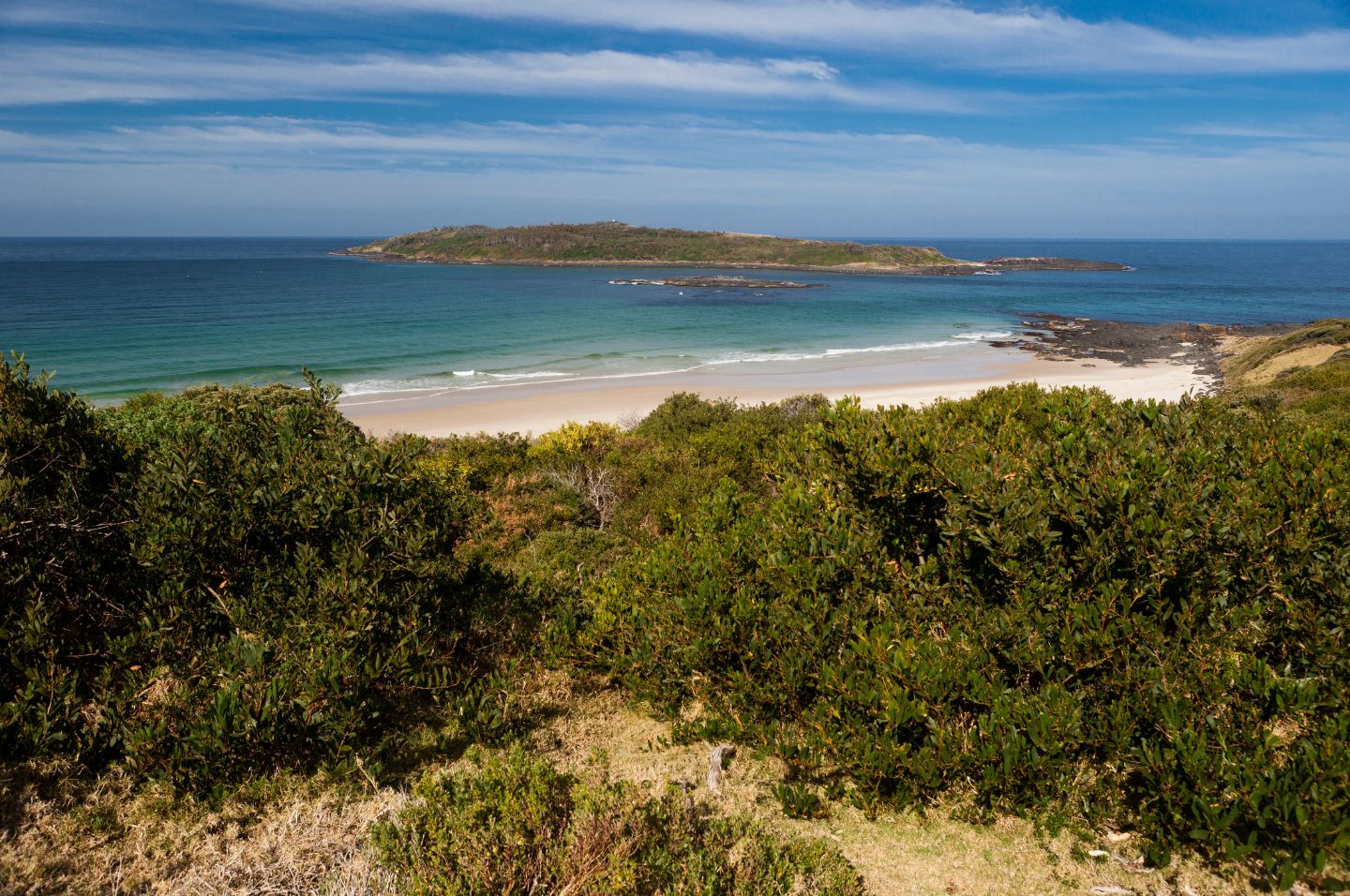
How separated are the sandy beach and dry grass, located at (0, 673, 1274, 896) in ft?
65.3

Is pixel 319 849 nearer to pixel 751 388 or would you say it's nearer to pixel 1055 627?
pixel 1055 627

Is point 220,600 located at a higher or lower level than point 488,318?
lower

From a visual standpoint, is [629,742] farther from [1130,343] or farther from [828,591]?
[1130,343]

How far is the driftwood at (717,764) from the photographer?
516 cm

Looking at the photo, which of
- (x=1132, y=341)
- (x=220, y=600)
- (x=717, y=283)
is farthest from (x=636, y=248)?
(x=220, y=600)

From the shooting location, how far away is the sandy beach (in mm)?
27203

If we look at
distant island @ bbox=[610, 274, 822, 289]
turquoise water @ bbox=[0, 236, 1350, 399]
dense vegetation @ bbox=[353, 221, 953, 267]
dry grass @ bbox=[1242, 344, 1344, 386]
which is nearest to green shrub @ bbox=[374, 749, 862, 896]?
turquoise water @ bbox=[0, 236, 1350, 399]

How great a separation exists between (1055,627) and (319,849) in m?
4.65

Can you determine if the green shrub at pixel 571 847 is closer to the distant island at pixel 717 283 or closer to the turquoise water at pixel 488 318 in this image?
the turquoise water at pixel 488 318

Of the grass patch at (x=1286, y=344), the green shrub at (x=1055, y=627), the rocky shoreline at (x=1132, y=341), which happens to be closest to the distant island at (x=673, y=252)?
the rocky shoreline at (x=1132, y=341)

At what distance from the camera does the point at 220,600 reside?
5.30 meters

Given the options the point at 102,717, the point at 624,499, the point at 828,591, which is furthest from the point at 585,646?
the point at 624,499

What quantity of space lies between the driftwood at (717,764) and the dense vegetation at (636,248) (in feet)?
Answer: 416

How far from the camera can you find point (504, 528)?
11625 mm
